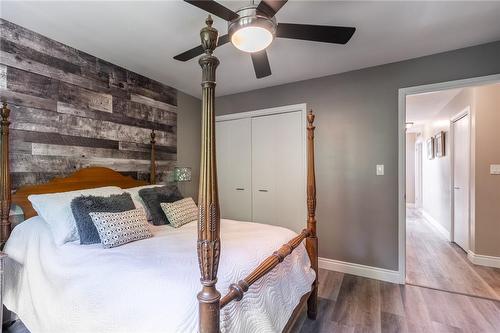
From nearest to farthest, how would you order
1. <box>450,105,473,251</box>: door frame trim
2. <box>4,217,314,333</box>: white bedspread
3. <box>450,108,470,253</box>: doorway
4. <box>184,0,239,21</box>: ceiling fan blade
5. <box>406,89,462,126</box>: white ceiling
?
<box>4,217,314,333</box>: white bedspread → <box>184,0,239,21</box>: ceiling fan blade → <box>450,105,473,251</box>: door frame trim → <box>450,108,470,253</box>: doorway → <box>406,89,462,126</box>: white ceiling

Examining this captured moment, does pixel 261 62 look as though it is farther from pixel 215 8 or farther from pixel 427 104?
pixel 427 104

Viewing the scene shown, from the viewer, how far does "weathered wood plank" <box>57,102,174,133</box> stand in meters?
2.29

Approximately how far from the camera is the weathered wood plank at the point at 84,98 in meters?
2.28

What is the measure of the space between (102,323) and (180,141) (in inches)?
107

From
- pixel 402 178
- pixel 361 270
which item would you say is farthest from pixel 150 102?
pixel 361 270

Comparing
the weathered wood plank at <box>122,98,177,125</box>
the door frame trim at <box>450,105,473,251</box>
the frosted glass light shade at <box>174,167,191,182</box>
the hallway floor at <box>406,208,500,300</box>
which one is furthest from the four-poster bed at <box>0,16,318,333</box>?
the door frame trim at <box>450,105,473,251</box>

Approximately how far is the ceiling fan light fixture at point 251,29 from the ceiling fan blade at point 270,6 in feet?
0.11

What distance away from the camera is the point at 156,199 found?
2.34m

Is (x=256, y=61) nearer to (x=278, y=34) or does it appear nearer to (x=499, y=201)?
(x=278, y=34)

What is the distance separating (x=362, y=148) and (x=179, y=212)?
218 cm

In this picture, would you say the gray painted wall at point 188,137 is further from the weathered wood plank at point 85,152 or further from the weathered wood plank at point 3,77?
the weathered wood plank at point 3,77

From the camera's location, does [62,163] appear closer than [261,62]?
No

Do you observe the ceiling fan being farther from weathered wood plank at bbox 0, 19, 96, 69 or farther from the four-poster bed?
weathered wood plank at bbox 0, 19, 96, 69

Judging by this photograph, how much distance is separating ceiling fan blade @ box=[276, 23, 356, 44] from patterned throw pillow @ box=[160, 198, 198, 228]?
169 cm
